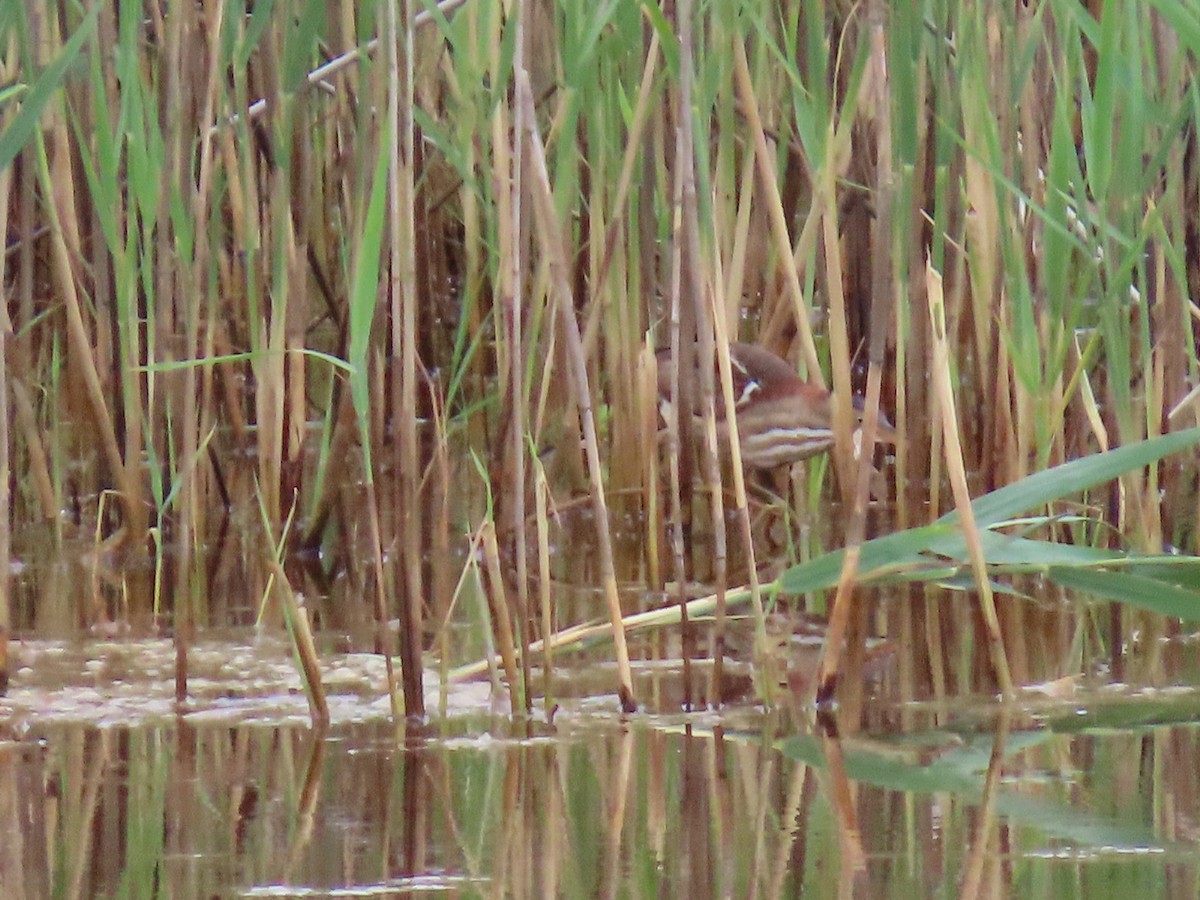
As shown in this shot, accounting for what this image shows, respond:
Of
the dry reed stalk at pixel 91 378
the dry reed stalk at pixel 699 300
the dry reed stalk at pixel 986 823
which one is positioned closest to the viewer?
the dry reed stalk at pixel 986 823

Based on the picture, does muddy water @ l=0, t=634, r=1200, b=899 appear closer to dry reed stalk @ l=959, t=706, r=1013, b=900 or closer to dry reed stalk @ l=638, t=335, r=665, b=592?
dry reed stalk @ l=959, t=706, r=1013, b=900

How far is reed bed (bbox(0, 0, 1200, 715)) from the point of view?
256 centimetres

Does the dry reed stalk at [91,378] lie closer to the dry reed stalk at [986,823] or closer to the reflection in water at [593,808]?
the reflection in water at [593,808]

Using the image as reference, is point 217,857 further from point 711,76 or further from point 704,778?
point 711,76

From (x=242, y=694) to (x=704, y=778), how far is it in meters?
0.74

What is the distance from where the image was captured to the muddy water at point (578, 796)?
185 centimetres

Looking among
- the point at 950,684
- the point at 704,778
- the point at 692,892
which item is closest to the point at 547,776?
the point at 704,778

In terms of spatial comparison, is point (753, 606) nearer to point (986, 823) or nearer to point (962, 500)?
point (962, 500)

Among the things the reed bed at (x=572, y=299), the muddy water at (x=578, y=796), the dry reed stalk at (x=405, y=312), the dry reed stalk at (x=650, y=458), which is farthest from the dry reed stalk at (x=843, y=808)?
the dry reed stalk at (x=650, y=458)

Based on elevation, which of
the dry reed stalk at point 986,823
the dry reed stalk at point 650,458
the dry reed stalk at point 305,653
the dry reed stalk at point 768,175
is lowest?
the dry reed stalk at point 986,823

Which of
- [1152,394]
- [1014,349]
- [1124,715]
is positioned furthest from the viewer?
[1152,394]

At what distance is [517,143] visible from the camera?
2.59 metres

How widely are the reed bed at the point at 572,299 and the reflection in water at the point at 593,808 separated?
161mm

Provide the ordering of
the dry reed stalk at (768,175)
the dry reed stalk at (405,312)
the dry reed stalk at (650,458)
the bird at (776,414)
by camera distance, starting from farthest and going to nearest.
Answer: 1. the bird at (776,414)
2. the dry reed stalk at (650,458)
3. the dry reed stalk at (768,175)
4. the dry reed stalk at (405,312)
